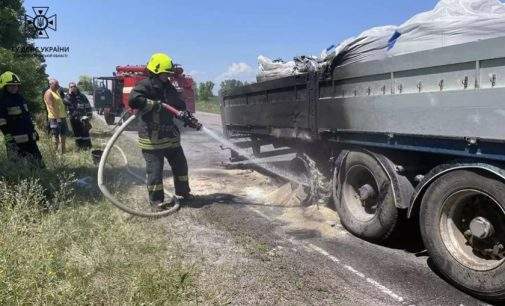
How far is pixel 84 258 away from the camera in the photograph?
3809 millimetres

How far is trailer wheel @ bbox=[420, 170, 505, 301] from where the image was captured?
133 inches

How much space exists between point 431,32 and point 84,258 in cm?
342

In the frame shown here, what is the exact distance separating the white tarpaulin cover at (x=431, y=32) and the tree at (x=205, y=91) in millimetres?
42970

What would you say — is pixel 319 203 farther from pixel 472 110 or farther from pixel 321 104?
pixel 472 110

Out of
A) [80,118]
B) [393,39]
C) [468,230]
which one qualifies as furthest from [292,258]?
[80,118]

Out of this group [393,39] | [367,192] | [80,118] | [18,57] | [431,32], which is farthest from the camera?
[18,57]

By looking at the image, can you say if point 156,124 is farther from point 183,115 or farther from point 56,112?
point 56,112

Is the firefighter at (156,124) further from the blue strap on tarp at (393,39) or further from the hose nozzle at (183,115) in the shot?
the blue strap on tarp at (393,39)

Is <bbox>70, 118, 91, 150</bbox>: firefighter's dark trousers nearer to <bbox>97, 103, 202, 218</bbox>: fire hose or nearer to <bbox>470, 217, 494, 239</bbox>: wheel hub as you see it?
<bbox>97, 103, 202, 218</bbox>: fire hose

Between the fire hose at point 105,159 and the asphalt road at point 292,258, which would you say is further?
the fire hose at point 105,159

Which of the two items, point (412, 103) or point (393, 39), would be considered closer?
point (412, 103)

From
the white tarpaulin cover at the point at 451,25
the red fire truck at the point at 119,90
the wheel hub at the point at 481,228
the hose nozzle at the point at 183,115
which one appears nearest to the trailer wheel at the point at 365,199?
the wheel hub at the point at 481,228

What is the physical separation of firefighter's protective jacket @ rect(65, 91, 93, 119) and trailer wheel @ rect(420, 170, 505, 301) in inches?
338

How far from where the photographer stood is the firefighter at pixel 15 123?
22.1 feet
